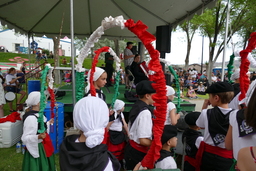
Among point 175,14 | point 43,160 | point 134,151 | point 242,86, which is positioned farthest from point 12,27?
point 242,86

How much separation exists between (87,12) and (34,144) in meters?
6.44

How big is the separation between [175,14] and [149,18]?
1.28m

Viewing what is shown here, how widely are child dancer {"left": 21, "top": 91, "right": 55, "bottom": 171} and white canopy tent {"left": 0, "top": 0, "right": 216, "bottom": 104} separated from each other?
469 centimetres

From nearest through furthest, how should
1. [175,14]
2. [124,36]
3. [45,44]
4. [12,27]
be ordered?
[175,14] → [12,27] → [124,36] → [45,44]

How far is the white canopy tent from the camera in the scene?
5871 mm

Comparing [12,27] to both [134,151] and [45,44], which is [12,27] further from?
[45,44]

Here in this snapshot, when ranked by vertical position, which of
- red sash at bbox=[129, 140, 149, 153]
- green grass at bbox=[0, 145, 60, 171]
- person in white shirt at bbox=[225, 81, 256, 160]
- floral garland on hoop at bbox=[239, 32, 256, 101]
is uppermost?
floral garland on hoop at bbox=[239, 32, 256, 101]

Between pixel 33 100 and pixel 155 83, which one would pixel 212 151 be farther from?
pixel 33 100

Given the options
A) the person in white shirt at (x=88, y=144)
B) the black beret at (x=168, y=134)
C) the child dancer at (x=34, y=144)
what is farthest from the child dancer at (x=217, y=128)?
the child dancer at (x=34, y=144)

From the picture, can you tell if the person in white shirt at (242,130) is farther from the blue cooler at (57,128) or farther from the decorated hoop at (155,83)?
the blue cooler at (57,128)

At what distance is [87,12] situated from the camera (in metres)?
7.65

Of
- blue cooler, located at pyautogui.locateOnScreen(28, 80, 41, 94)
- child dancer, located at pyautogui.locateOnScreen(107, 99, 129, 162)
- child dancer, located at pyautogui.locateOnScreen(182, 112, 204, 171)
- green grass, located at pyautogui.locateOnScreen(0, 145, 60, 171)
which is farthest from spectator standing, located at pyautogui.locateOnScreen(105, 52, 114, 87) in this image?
child dancer, located at pyautogui.locateOnScreen(182, 112, 204, 171)

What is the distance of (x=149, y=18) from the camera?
726 cm

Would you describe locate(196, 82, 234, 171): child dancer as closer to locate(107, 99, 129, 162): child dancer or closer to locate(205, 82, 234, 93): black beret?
locate(205, 82, 234, 93): black beret
